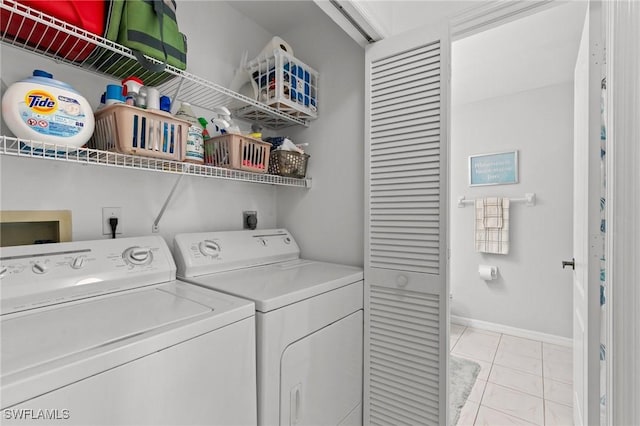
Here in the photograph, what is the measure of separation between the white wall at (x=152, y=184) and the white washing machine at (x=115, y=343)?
20 cm

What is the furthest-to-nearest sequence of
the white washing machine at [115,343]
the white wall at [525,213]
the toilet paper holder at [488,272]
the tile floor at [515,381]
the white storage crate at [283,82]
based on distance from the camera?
the toilet paper holder at [488,272] < the white wall at [525,213] < the tile floor at [515,381] < the white storage crate at [283,82] < the white washing machine at [115,343]

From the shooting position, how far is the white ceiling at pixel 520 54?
6.51 feet

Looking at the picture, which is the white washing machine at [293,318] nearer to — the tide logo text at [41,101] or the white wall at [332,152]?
the white wall at [332,152]

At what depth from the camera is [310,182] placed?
1.99 meters

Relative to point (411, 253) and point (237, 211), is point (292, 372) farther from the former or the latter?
point (237, 211)

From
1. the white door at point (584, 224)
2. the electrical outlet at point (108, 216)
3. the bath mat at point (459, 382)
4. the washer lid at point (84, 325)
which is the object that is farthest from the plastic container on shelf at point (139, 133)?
the bath mat at point (459, 382)

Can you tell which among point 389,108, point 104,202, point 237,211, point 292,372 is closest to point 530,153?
point 389,108

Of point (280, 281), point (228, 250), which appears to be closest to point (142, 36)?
point (228, 250)

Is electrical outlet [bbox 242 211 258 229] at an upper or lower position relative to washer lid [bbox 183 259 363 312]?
upper

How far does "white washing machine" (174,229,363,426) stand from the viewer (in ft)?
3.62

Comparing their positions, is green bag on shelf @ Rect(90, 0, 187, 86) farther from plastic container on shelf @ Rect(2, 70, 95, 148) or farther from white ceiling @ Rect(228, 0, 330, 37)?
white ceiling @ Rect(228, 0, 330, 37)

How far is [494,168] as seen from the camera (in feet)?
11.0

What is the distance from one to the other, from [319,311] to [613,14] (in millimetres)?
1371

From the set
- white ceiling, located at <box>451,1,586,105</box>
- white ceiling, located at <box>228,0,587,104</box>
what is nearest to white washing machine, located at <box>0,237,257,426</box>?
white ceiling, located at <box>228,0,587,104</box>
